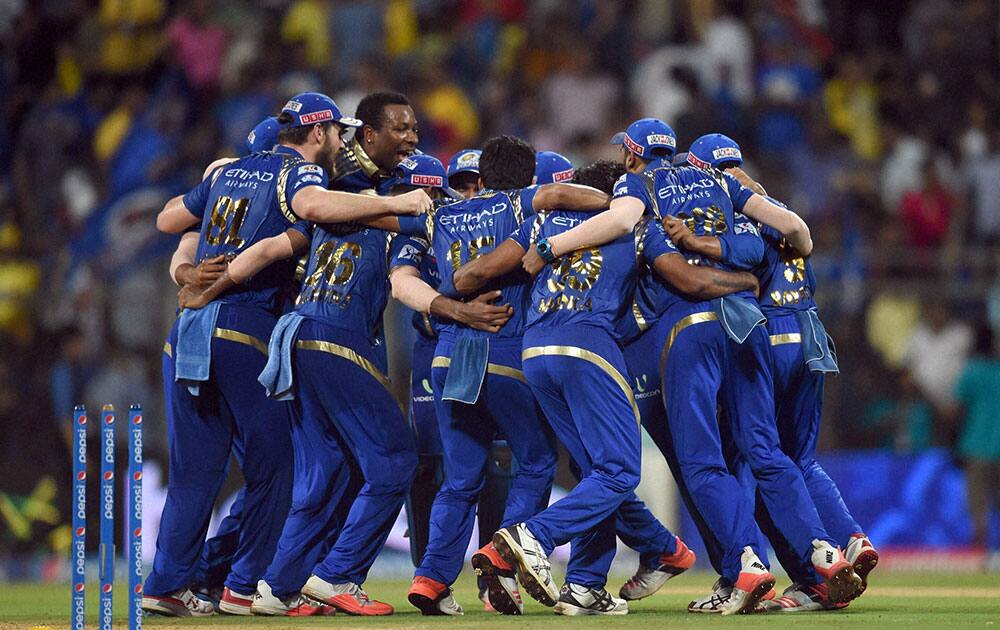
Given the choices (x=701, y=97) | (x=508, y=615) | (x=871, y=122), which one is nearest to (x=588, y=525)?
(x=508, y=615)

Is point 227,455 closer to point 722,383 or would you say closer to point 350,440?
point 350,440

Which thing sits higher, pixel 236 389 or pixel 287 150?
pixel 287 150

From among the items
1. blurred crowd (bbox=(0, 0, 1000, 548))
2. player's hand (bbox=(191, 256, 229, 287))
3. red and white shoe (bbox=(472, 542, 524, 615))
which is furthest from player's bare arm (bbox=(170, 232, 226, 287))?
blurred crowd (bbox=(0, 0, 1000, 548))

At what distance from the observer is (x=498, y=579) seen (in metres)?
8.53

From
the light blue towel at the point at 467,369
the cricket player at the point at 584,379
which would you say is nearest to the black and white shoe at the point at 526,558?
the cricket player at the point at 584,379

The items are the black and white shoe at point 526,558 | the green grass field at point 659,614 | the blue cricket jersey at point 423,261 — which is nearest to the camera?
the green grass field at point 659,614

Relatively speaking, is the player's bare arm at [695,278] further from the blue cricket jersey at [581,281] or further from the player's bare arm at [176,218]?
the player's bare arm at [176,218]

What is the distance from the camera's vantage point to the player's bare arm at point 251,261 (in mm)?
8938

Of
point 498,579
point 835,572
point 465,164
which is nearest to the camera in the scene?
point 498,579

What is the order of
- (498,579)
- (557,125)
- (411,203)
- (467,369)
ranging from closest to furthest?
(498,579), (467,369), (411,203), (557,125)

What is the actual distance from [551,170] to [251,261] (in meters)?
2.03

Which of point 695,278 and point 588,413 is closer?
point 588,413

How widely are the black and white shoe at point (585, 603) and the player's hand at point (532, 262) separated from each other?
1.73 m

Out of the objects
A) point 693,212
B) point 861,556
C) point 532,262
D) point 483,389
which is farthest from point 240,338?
point 861,556
